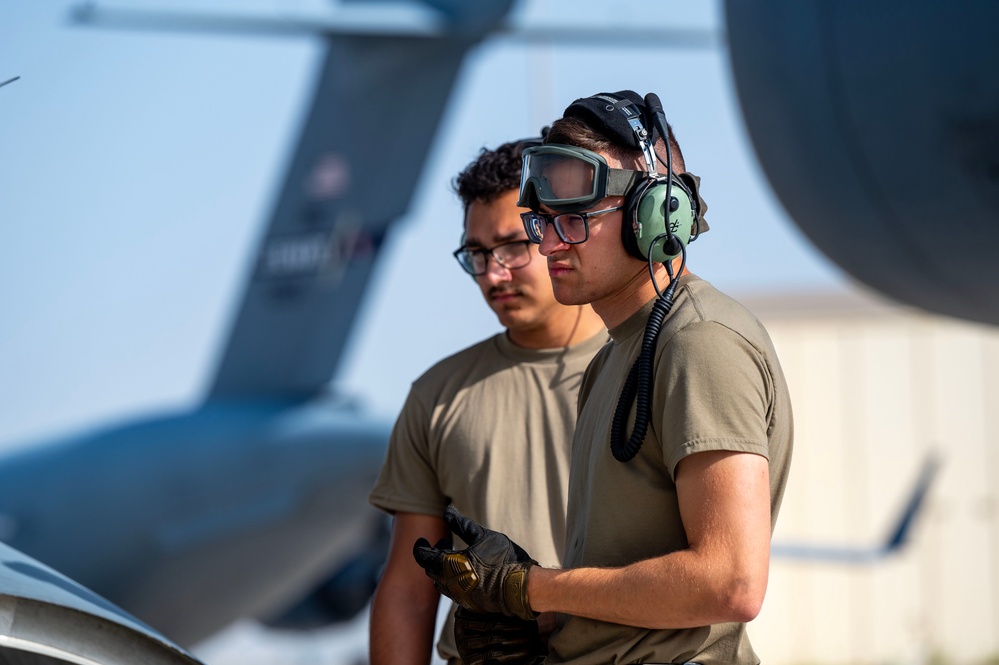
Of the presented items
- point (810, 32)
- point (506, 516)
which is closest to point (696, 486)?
point (506, 516)

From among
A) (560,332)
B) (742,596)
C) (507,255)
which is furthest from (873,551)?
(742,596)

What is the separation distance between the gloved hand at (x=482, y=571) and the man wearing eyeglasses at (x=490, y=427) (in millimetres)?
667

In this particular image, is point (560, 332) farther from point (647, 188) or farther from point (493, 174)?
point (647, 188)

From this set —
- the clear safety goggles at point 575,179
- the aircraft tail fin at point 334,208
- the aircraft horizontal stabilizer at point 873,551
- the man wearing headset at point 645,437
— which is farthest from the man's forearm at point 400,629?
the aircraft horizontal stabilizer at point 873,551

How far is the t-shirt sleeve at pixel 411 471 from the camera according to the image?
2533 millimetres

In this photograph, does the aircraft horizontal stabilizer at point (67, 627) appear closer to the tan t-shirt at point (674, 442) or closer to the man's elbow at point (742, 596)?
the tan t-shirt at point (674, 442)

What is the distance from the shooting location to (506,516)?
8.20 feet

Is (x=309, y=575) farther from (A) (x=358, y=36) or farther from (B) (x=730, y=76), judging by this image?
(B) (x=730, y=76)

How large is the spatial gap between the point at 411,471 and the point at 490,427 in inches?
7.7

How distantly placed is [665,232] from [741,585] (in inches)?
20.2

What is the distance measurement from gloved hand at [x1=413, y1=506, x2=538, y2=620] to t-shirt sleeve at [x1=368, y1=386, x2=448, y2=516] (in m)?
0.70

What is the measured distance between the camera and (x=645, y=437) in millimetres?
1705

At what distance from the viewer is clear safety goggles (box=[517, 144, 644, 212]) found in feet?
5.83

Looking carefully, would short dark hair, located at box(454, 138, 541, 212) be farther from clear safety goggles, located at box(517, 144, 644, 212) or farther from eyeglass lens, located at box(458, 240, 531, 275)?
clear safety goggles, located at box(517, 144, 644, 212)
